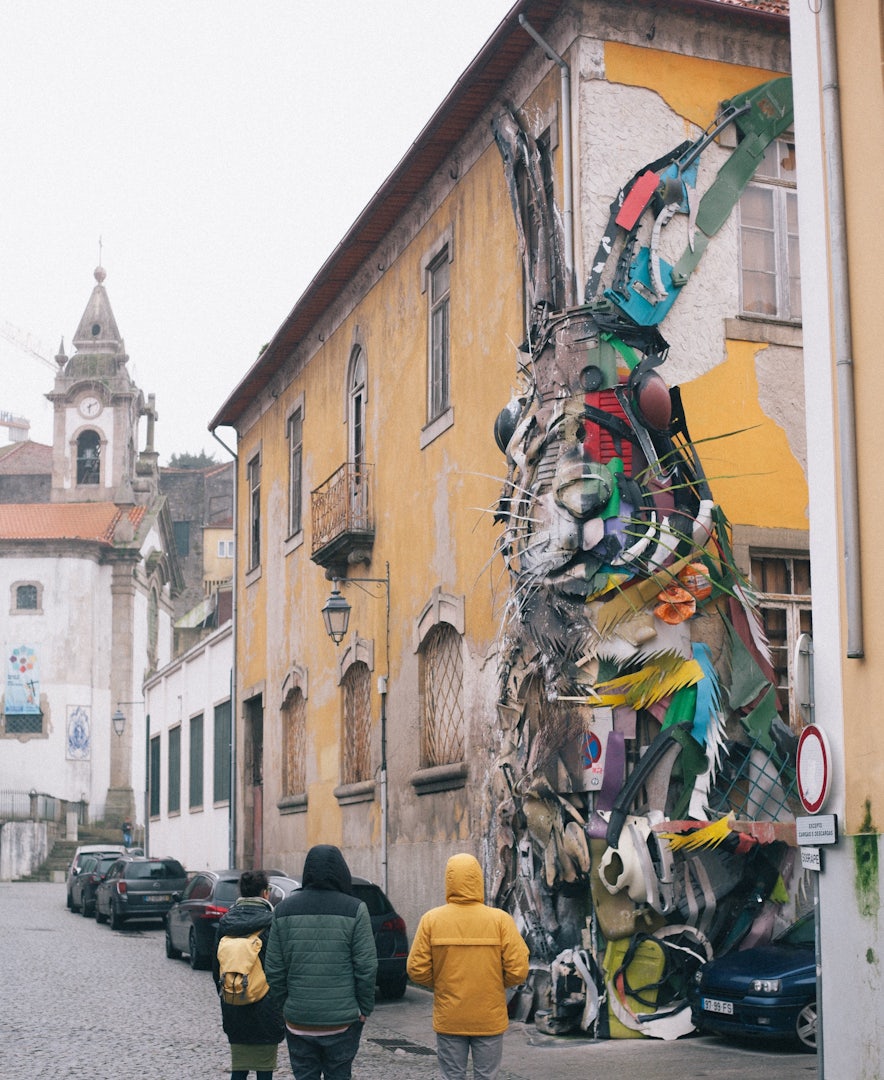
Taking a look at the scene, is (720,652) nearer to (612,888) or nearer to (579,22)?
(612,888)

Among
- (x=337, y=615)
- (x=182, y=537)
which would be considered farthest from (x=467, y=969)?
(x=182, y=537)

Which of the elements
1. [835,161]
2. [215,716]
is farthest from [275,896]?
[215,716]

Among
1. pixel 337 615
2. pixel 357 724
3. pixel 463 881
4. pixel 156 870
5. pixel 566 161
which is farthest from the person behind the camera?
pixel 156 870

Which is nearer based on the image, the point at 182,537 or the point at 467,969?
the point at 467,969

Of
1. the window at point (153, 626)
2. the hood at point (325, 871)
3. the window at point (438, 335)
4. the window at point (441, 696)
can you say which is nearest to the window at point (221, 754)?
the window at point (441, 696)

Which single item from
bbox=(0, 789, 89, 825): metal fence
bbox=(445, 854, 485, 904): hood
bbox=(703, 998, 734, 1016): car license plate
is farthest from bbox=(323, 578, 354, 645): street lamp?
bbox=(0, 789, 89, 825): metal fence

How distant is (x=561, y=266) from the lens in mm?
15070

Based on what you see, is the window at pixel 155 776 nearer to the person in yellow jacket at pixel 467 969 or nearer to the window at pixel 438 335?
the window at pixel 438 335

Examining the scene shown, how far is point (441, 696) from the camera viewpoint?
731 inches

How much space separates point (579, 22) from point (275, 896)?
10075mm

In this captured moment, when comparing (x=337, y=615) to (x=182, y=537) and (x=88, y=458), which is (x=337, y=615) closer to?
(x=88, y=458)

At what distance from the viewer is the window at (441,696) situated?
59.0 ft

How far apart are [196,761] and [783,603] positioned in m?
21.8

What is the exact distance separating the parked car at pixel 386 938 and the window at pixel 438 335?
5.57 metres
